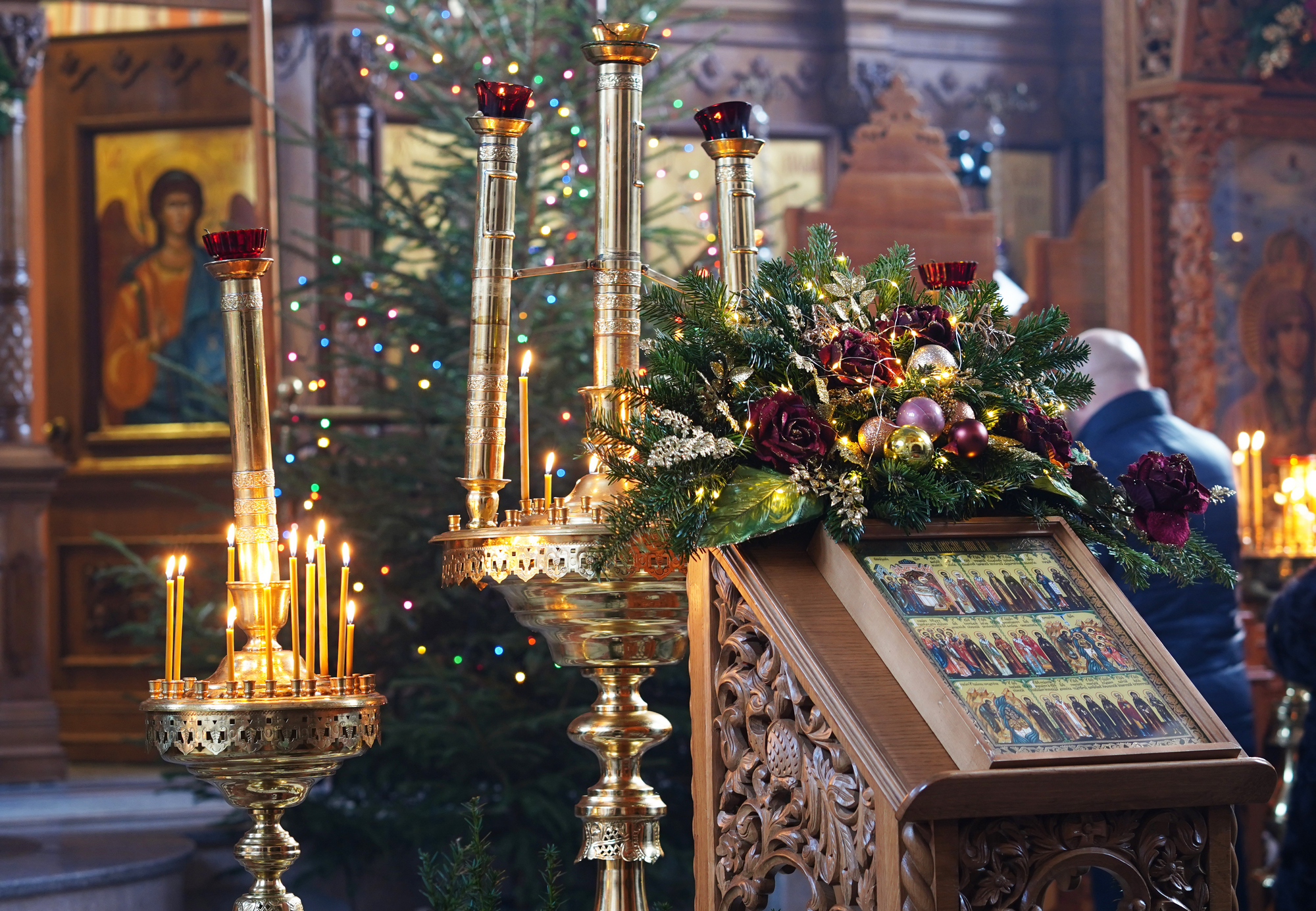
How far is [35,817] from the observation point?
5.48 m

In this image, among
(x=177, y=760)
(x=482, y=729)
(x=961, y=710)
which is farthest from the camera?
(x=482, y=729)

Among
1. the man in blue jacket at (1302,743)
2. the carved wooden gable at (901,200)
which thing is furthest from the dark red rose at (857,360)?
the carved wooden gable at (901,200)

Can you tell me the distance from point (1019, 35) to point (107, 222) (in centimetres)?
483

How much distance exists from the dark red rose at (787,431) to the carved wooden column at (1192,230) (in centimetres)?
454

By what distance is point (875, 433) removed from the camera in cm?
179

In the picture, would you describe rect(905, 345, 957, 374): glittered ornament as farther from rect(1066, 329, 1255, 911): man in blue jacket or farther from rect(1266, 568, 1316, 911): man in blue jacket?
rect(1266, 568, 1316, 911): man in blue jacket

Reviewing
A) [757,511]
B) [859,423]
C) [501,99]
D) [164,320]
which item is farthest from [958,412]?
[164,320]

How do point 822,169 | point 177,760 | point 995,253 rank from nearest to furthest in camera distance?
1. point 177,760
2. point 995,253
3. point 822,169

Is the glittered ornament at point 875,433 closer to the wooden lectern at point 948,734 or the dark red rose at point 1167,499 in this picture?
the wooden lectern at point 948,734

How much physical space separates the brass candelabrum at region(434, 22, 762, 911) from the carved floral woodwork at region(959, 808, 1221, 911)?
19.4 inches

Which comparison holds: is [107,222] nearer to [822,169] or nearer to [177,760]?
[822,169]

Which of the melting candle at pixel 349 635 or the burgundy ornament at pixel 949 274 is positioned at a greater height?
the burgundy ornament at pixel 949 274

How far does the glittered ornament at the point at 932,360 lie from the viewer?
1823mm

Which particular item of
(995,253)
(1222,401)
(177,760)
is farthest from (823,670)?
(1222,401)
